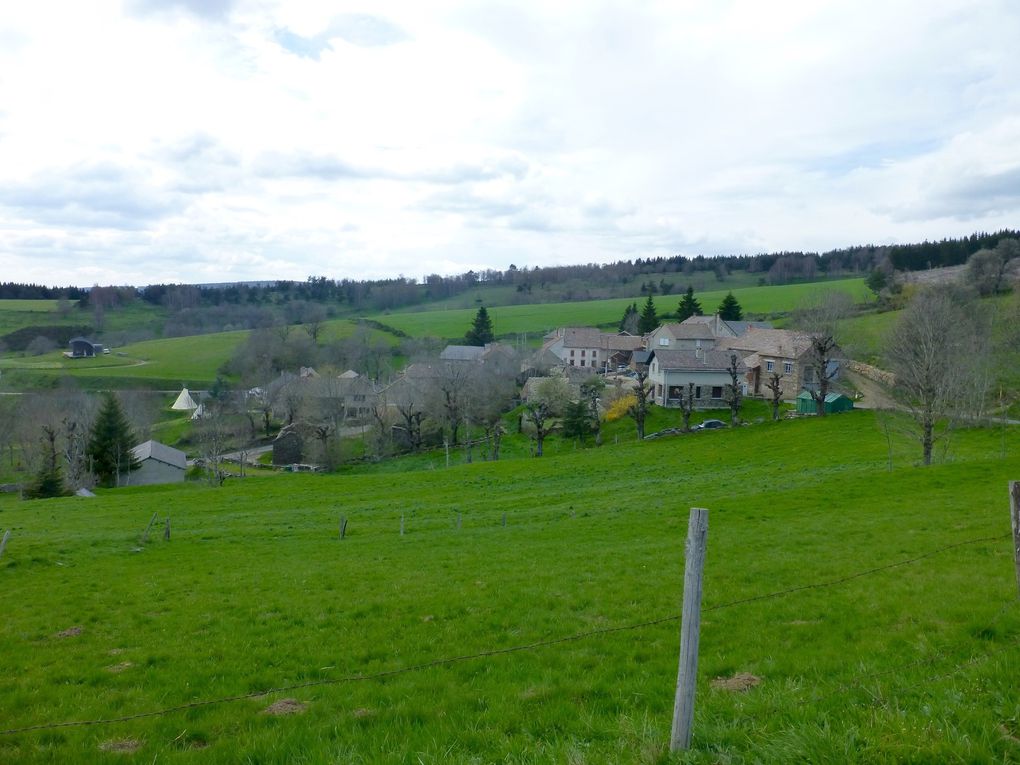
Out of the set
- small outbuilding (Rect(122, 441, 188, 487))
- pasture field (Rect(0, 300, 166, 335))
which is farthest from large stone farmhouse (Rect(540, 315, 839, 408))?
pasture field (Rect(0, 300, 166, 335))

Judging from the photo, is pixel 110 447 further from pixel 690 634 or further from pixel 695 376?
pixel 690 634

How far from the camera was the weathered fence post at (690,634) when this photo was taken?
19.5ft

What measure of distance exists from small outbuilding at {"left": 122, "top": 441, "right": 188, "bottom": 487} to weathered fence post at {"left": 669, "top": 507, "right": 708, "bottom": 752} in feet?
233

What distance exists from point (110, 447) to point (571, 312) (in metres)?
119

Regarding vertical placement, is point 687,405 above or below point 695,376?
below

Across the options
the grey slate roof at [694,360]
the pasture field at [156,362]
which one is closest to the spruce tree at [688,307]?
the grey slate roof at [694,360]

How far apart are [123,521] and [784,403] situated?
61088 mm

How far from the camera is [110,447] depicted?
6556 centimetres

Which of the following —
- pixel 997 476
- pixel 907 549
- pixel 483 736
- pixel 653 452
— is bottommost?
pixel 653 452

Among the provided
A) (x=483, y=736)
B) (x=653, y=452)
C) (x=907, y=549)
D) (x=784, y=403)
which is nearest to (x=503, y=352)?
(x=784, y=403)

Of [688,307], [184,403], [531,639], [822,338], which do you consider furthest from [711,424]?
[184,403]

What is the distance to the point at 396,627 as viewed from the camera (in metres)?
12.3

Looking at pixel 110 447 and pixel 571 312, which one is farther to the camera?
pixel 571 312

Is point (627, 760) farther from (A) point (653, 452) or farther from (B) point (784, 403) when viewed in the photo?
(B) point (784, 403)
